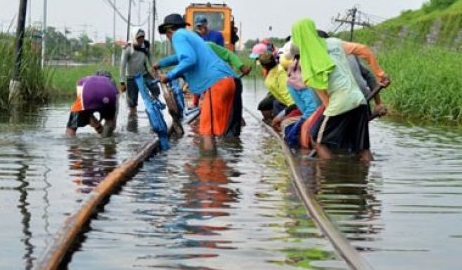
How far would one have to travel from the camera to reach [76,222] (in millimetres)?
5934

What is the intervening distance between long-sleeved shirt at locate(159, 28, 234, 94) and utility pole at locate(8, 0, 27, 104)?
8206mm

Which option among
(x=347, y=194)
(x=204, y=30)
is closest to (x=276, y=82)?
(x=204, y=30)

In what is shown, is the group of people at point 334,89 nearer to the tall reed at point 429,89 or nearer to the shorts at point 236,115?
the shorts at point 236,115

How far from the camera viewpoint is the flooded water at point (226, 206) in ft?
18.3

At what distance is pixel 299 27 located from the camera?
10062 millimetres

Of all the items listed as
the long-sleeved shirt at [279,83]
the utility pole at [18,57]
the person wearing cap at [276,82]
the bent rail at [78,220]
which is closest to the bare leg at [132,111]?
the utility pole at [18,57]

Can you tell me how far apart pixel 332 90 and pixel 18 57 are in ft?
33.4

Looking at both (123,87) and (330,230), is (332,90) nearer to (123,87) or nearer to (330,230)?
(330,230)

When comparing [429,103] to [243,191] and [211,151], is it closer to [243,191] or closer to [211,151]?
[211,151]

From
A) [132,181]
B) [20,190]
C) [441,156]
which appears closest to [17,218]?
[20,190]

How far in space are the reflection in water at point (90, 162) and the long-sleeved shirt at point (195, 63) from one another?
1.15m

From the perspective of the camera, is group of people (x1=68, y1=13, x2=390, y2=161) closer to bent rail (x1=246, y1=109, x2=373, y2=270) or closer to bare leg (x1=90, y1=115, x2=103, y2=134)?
bare leg (x1=90, y1=115, x2=103, y2=134)

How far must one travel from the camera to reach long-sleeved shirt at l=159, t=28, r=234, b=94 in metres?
10.3

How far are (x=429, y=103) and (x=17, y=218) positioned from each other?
41.8 feet
